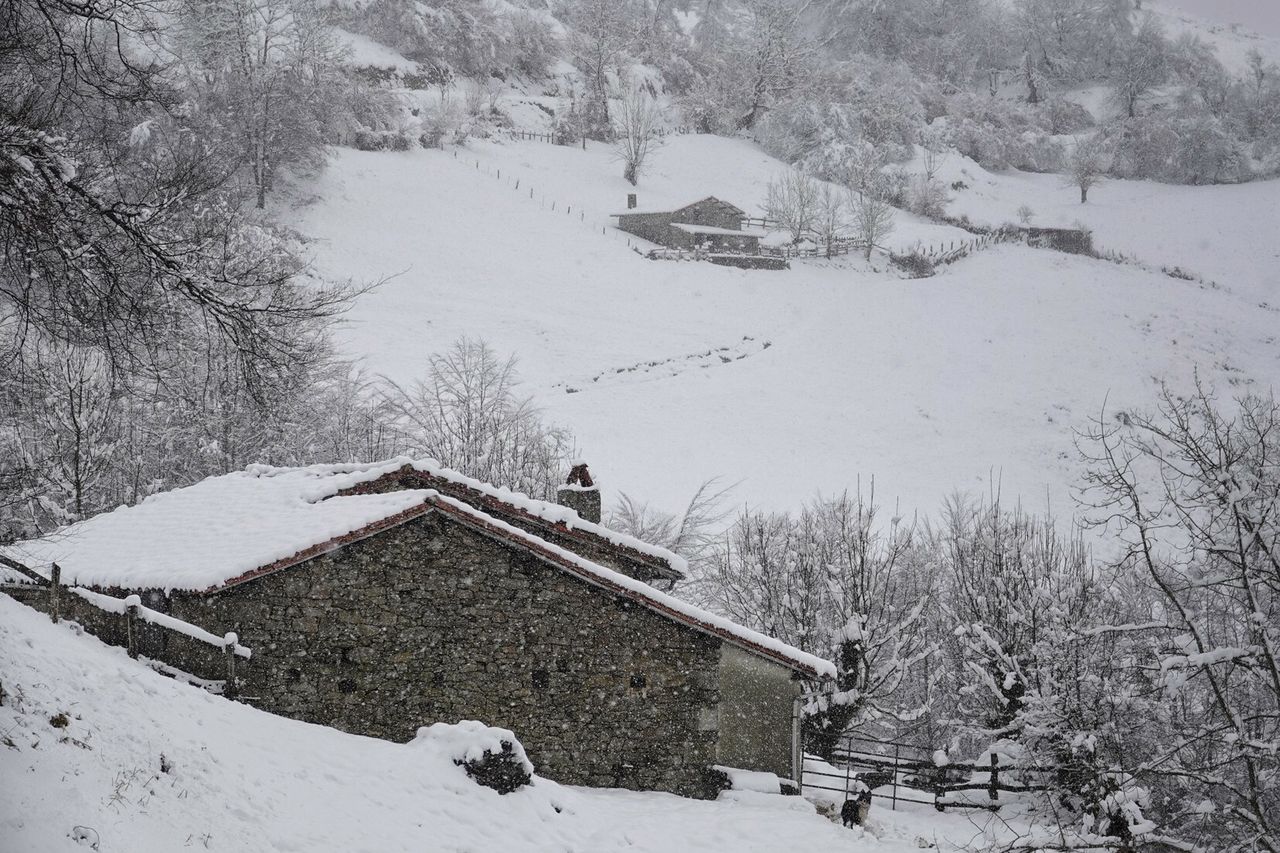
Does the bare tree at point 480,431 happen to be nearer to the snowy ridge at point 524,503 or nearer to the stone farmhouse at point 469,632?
the snowy ridge at point 524,503

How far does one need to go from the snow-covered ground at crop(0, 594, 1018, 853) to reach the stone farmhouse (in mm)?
1078

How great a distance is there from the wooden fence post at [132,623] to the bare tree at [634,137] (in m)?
61.1

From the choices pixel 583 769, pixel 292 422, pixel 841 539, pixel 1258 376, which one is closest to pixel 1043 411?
pixel 1258 376

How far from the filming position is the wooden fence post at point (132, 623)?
1117 centimetres

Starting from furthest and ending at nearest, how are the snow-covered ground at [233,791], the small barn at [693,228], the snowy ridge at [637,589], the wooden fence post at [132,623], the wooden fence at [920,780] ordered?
the small barn at [693,228] < the wooden fence at [920,780] < the snowy ridge at [637,589] < the wooden fence post at [132,623] < the snow-covered ground at [233,791]

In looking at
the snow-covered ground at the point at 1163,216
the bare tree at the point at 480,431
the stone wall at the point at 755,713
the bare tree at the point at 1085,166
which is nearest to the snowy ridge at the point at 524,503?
the stone wall at the point at 755,713

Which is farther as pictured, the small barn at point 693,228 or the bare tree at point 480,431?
the small barn at point 693,228

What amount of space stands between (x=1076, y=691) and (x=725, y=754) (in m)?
7.57

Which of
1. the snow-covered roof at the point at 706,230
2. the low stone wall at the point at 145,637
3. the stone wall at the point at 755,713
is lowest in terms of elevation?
the stone wall at the point at 755,713

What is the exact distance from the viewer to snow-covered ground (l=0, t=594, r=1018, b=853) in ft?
19.9

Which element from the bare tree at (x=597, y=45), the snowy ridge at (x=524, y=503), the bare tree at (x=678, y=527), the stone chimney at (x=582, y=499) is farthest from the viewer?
the bare tree at (x=597, y=45)

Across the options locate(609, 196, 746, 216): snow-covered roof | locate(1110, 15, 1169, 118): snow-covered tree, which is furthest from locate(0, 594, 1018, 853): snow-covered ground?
locate(1110, 15, 1169, 118): snow-covered tree

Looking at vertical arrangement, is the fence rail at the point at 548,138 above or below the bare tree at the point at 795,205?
above

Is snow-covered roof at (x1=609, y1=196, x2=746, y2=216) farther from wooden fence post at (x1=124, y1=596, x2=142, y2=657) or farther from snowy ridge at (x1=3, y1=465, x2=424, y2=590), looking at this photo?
wooden fence post at (x1=124, y1=596, x2=142, y2=657)
